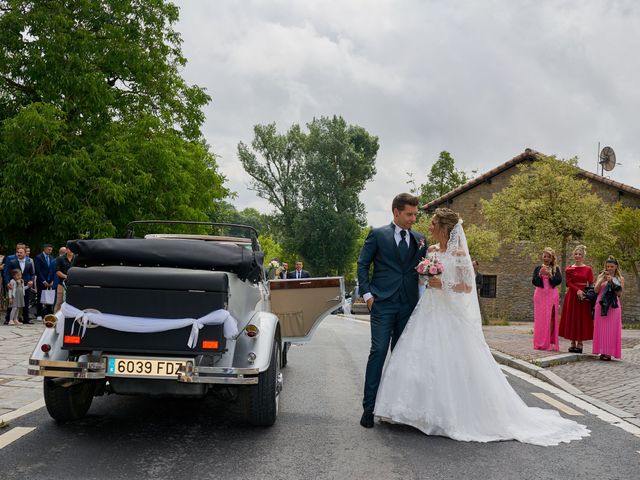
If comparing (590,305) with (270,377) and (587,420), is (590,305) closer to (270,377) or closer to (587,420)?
(587,420)

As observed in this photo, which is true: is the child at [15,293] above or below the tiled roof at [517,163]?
below

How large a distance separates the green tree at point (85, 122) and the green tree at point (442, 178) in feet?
118

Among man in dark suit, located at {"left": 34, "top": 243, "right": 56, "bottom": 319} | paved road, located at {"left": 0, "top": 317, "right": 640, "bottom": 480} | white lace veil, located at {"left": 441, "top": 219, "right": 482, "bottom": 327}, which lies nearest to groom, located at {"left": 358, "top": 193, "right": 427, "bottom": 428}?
white lace veil, located at {"left": 441, "top": 219, "right": 482, "bottom": 327}

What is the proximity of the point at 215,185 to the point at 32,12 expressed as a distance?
1034 centimetres

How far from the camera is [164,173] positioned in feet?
68.1

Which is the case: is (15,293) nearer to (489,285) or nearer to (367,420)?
(367,420)

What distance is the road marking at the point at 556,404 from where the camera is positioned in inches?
262

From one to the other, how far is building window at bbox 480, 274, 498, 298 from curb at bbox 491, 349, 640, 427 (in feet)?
89.5

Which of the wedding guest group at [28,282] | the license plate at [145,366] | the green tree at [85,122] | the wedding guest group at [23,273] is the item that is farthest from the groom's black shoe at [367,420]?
the green tree at [85,122]

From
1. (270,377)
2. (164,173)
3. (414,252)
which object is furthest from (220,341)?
(164,173)

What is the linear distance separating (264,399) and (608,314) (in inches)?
300

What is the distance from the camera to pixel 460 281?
593cm

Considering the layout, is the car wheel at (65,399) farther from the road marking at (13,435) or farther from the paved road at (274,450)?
the road marking at (13,435)

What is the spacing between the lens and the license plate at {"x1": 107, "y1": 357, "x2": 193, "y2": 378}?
Result: 472cm
